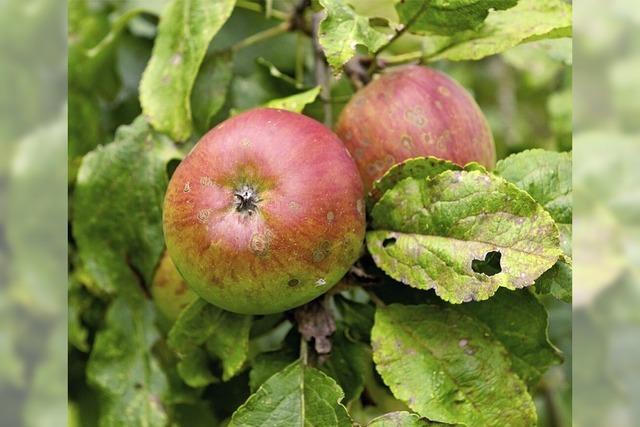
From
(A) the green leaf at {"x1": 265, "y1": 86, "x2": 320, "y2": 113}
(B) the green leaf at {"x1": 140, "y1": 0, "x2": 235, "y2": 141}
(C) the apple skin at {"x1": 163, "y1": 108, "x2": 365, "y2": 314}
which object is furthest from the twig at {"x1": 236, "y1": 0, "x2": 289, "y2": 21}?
(C) the apple skin at {"x1": 163, "y1": 108, "x2": 365, "y2": 314}

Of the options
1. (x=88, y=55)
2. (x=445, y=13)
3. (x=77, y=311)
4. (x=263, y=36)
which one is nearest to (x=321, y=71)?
(x=263, y=36)

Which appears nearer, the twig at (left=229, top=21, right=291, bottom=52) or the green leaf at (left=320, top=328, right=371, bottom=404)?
the green leaf at (left=320, top=328, right=371, bottom=404)

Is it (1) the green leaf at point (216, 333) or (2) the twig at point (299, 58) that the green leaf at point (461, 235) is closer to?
(1) the green leaf at point (216, 333)

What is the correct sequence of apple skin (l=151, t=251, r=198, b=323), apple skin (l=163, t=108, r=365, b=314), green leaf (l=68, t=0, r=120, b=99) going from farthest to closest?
green leaf (l=68, t=0, r=120, b=99) < apple skin (l=151, t=251, r=198, b=323) < apple skin (l=163, t=108, r=365, b=314)

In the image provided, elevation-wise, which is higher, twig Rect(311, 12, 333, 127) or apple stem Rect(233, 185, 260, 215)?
apple stem Rect(233, 185, 260, 215)

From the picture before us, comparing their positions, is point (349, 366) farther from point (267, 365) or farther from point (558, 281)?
point (558, 281)

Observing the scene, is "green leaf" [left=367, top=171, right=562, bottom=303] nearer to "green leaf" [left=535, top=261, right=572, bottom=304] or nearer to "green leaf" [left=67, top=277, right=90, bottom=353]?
"green leaf" [left=535, top=261, right=572, bottom=304]

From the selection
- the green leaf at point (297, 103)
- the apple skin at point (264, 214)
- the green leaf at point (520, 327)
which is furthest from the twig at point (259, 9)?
Result: the green leaf at point (520, 327)
